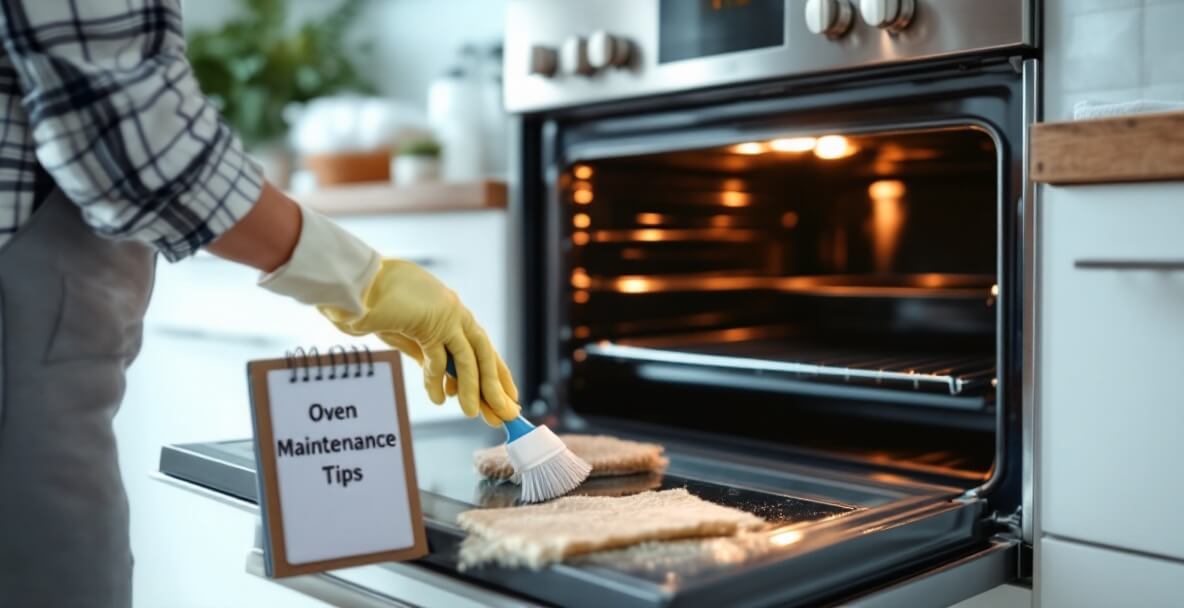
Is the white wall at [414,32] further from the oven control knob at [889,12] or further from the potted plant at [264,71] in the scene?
the oven control knob at [889,12]

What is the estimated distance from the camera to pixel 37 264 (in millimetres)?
828

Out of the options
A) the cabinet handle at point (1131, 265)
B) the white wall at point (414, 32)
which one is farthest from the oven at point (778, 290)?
the white wall at point (414, 32)

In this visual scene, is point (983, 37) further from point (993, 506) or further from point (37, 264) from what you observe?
point (37, 264)

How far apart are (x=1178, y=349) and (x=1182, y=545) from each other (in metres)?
0.15

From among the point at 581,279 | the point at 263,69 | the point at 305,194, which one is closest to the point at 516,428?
the point at 581,279

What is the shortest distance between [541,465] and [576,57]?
59cm

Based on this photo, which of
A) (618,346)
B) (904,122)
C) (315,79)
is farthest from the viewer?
(315,79)

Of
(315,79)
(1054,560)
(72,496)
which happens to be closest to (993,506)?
(1054,560)

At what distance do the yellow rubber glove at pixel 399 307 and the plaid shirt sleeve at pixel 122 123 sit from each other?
0.08 meters

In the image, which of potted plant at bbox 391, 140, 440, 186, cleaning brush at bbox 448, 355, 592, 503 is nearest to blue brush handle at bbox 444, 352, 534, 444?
cleaning brush at bbox 448, 355, 592, 503

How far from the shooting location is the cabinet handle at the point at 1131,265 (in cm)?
81

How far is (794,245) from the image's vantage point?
174cm

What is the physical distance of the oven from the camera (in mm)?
873

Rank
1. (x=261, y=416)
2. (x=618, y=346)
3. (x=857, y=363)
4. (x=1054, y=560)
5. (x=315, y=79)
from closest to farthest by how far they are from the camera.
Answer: (x=261, y=416) < (x=1054, y=560) < (x=857, y=363) < (x=618, y=346) < (x=315, y=79)
